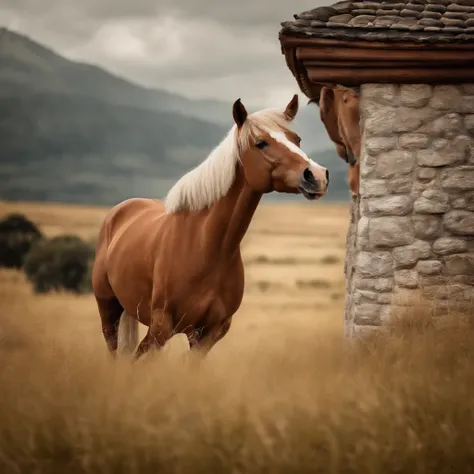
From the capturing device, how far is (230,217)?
215 inches

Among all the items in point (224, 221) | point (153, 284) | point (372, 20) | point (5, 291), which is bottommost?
point (5, 291)

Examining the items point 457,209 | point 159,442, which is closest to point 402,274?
point 457,209

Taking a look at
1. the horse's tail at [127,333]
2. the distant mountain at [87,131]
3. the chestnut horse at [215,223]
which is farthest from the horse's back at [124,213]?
the distant mountain at [87,131]

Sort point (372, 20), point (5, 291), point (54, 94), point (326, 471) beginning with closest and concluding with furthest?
point (326, 471)
point (372, 20)
point (5, 291)
point (54, 94)

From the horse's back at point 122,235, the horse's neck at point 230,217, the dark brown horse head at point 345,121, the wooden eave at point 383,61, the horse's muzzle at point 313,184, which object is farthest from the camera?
the horse's back at point 122,235

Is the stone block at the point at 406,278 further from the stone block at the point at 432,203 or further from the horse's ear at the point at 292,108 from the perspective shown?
the horse's ear at the point at 292,108

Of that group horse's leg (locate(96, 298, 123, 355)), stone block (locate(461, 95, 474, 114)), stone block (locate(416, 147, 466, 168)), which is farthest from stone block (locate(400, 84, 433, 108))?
horse's leg (locate(96, 298, 123, 355))

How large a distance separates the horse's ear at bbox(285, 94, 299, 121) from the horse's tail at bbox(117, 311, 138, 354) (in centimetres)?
211

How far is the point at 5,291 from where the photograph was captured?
1048cm

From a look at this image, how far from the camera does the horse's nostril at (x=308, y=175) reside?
16.5 ft

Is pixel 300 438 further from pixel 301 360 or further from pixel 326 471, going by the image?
pixel 301 360

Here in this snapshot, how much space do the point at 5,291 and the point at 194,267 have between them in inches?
223

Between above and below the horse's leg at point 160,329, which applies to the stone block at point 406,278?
above

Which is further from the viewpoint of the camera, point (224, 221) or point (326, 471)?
point (224, 221)
